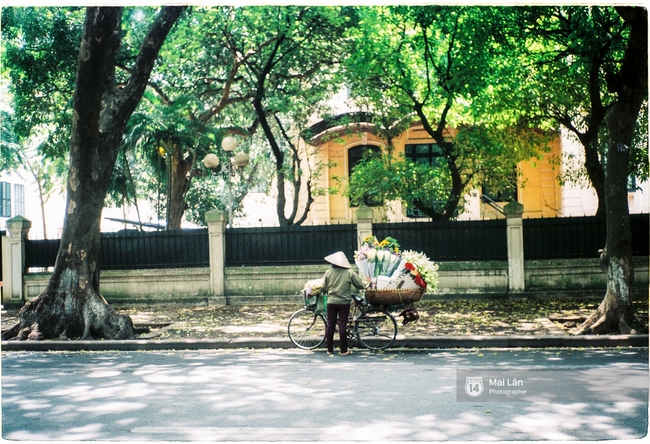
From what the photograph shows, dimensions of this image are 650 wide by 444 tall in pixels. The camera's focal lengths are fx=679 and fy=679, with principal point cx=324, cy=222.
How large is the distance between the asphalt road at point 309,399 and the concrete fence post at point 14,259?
28.1ft

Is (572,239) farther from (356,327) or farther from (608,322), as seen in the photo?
(356,327)

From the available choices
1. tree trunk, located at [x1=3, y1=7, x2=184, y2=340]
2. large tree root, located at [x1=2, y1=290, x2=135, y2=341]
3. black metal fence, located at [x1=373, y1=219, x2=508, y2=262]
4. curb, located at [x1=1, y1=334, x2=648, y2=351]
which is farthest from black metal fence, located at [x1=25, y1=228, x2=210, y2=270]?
curb, located at [x1=1, y1=334, x2=648, y2=351]

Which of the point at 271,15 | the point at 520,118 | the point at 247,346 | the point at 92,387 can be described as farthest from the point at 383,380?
the point at 271,15

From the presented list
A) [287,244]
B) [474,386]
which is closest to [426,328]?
[287,244]

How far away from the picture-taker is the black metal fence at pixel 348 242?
57.1 ft

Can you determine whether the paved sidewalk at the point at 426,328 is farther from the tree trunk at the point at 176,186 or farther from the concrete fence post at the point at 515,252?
the tree trunk at the point at 176,186

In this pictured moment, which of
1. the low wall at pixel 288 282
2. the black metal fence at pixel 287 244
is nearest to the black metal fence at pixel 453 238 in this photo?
the low wall at pixel 288 282

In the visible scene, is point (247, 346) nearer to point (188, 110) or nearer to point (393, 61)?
point (393, 61)

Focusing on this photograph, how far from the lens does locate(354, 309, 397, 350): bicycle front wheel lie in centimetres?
1139

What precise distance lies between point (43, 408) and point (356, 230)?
11877 millimetres

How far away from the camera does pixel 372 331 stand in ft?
38.0

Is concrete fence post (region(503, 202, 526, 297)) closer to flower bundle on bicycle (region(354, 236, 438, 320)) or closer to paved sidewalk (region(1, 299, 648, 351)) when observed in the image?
paved sidewalk (region(1, 299, 648, 351))

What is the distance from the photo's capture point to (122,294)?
18453mm

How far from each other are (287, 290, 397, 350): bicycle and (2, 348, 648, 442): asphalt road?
69cm
